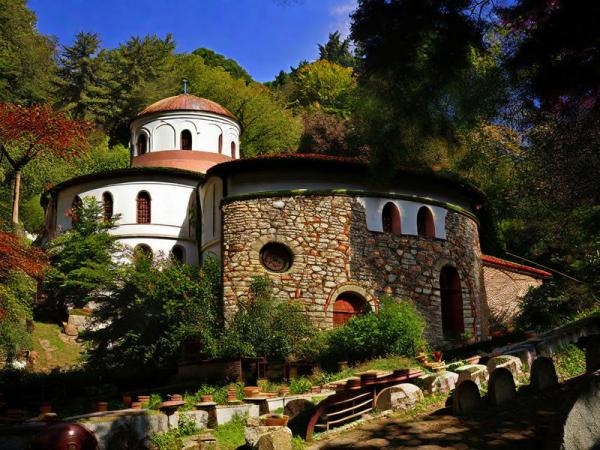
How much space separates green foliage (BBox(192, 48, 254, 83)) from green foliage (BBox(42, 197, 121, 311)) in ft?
131

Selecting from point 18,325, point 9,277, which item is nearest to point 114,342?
point 18,325

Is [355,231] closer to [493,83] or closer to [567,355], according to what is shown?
[567,355]

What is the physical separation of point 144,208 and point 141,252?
3280mm

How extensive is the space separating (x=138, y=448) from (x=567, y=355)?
8631 mm

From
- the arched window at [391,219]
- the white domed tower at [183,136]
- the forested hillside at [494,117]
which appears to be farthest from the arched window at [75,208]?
the arched window at [391,219]

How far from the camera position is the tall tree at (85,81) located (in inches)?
1973

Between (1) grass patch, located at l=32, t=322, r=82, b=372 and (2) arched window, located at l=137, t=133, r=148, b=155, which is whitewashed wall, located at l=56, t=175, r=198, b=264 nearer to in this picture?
(2) arched window, located at l=137, t=133, r=148, b=155

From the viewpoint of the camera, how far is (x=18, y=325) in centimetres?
1823

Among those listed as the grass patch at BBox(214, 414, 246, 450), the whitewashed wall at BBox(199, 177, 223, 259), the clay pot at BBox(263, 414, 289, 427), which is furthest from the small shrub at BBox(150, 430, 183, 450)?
the whitewashed wall at BBox(199, 177, 223, 259)

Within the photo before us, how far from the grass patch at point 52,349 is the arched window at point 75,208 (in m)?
4.59

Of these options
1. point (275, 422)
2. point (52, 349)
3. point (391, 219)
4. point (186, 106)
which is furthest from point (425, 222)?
point (186, 106)

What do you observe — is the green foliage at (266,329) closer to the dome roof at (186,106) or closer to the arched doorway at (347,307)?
the arched doorway at (347,307)

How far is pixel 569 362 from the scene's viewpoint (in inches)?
527

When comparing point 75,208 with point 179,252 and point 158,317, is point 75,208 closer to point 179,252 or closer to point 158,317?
point 179,252
